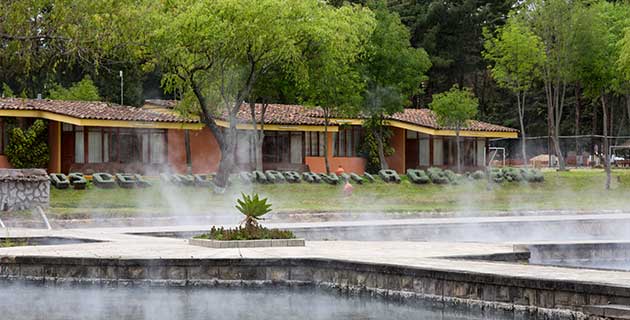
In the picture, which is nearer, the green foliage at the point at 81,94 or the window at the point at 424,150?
the window at the point at 424,150

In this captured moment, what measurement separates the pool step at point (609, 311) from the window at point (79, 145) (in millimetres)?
34447

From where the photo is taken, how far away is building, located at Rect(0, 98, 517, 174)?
43.9m

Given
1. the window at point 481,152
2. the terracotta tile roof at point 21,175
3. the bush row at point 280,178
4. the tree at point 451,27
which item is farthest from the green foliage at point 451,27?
the terracotta tile roof at point 21,175

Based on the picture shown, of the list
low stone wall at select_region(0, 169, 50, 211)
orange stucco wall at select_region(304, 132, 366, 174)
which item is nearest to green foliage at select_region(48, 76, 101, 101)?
orange stucco wall at select_region(304, 132, 366, 174)

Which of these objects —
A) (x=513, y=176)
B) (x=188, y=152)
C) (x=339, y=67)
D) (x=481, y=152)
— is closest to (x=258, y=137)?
(x=188, y=152)

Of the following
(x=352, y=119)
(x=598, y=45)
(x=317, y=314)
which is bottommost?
(x=317, y=314)

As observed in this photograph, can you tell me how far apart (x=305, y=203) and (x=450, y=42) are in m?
37.6

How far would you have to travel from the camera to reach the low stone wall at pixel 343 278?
1264 cm

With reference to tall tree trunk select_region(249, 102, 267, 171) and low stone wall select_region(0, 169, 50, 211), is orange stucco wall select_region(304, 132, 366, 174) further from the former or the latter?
low stone wall select_region(0, 169, 50, 211)

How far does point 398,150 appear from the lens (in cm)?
5512

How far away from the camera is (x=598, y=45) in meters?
52.4

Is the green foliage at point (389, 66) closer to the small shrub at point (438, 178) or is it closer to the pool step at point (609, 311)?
the small shrub at point (438, 178)

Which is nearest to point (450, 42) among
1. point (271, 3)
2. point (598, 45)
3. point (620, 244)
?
point (598, 45)

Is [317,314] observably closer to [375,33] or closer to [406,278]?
[406,278]
